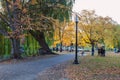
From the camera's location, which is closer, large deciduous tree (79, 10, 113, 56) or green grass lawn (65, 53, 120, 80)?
green grass lawn (65, 53, 120, 80)

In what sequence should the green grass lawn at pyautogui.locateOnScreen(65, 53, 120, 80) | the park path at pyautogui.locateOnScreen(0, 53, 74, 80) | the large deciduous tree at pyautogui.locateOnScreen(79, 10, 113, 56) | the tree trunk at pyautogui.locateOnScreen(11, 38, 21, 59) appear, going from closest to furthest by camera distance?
the green grass lawn at pyautogui.locateOnScreen(65, 53, 120, 80) < the park path at pyautogui.locateOnScreen(0, 53, 74, 80) < the tree trunk at pyautogui.locateOnScreen(11, 38, 21, 59) < the large deciduous tree at pyautogui.locateOnScreen(79, 10, 113, 56)

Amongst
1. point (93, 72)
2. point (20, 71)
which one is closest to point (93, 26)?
point (20, 71)

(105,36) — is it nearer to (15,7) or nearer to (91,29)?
(91,29)

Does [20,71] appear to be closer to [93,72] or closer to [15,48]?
[93,72]

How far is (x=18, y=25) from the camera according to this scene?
88.9 feet

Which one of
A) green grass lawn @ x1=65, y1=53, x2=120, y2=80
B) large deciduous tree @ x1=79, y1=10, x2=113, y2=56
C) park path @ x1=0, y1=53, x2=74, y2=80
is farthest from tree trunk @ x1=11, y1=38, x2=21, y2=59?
large deciduous tree @ x1=79, y1=10, x2=113, y2=56

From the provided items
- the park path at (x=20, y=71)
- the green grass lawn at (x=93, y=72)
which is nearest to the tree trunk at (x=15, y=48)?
the park path at (x=20, y=71)

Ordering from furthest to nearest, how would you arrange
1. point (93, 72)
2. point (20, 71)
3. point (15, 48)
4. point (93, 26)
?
1. point (93, 26)
2. point (15, 48)
3. point (20, 71)
4. point (93, 72)

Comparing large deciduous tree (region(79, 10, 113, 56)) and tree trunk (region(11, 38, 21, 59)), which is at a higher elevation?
large deciduous tree (region(79, 10, 113, 56))

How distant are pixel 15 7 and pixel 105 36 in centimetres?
2436

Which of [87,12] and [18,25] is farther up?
[87,12]

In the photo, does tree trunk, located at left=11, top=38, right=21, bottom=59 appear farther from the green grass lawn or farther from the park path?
the green grass lawn

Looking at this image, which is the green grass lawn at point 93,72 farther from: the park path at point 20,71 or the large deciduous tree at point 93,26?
the large deciduous tree at point 93,26

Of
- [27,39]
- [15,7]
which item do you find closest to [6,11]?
[15,7]
